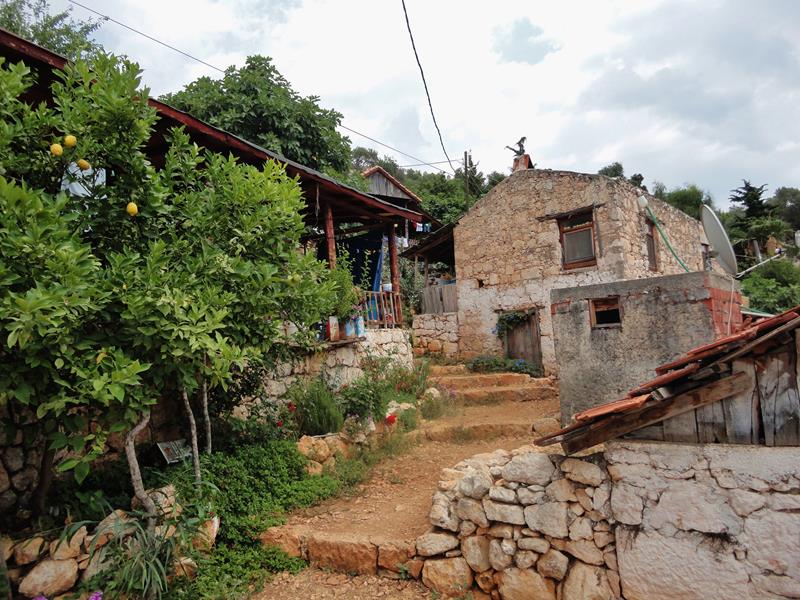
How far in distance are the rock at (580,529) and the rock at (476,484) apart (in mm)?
663

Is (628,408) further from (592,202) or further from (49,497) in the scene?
(592,202)

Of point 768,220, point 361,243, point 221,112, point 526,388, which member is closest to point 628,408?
point 526,388

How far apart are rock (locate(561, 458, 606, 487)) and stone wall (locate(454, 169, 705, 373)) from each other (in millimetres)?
Result: 7393

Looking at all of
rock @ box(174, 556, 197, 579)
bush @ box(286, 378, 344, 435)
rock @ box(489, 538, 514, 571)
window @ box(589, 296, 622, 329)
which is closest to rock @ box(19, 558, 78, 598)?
rock @ box(174, 556, 197, 579)

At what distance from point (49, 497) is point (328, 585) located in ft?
7.80

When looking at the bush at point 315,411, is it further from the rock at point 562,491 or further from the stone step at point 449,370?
the stone step at point 449,370

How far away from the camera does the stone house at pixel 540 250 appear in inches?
398

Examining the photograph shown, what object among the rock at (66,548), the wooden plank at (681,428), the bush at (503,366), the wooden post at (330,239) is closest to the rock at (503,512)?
the wooden plank at (681,428)

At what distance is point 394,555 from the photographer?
3.78 meters

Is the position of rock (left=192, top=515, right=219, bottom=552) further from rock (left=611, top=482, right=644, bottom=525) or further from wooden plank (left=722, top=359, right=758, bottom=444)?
wooden plank (left=722, top=359, right=758, bottom=444)

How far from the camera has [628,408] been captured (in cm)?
287

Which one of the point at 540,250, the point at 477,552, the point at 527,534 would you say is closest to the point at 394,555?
the point at 477,552

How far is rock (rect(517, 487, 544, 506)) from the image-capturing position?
336 centimetres

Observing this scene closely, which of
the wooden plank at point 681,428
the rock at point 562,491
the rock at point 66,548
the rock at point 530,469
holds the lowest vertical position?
the rock at point 66,548
